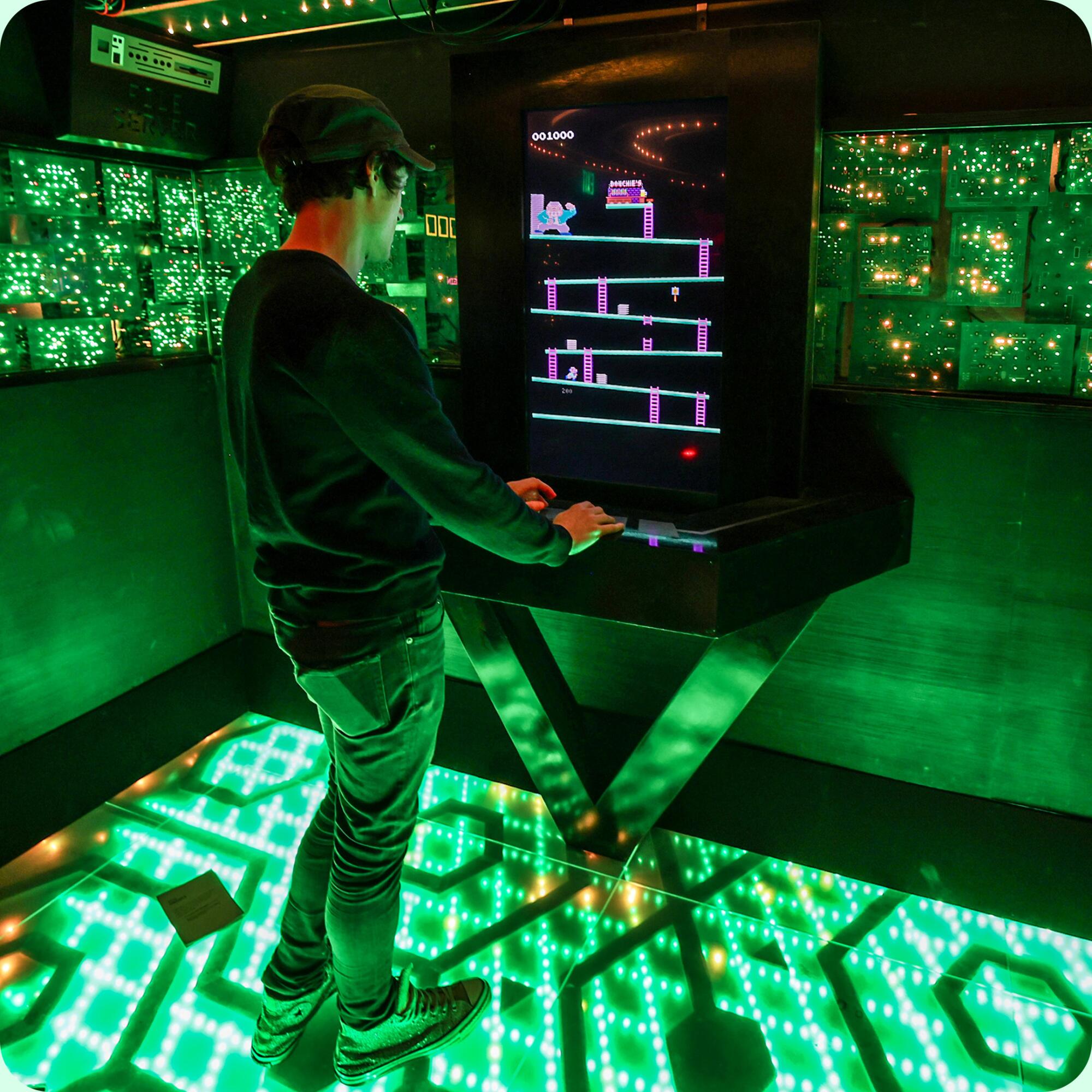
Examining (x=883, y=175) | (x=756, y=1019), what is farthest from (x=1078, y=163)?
(x=756, y=1019)

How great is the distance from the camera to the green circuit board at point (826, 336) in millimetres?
2186

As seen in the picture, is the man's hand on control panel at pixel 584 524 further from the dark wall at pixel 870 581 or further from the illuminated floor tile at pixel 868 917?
the illuminated floor tile at pixel 868 917

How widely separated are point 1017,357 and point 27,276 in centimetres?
260

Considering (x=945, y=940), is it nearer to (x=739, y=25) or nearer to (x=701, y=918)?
(x=701, y=918)

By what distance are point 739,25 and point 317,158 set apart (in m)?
1.23

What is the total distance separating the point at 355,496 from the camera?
1.46m

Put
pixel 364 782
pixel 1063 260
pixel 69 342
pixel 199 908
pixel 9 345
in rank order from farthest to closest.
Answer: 1. pixel 69 342
2. pixel 9 345
3. pixel 199 908
4. pixel 1063 260
5. pixel 364 782

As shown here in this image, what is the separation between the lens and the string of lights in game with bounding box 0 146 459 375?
8.11 feet

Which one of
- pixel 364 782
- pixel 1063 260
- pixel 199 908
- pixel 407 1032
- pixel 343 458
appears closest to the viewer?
pixel 343 458

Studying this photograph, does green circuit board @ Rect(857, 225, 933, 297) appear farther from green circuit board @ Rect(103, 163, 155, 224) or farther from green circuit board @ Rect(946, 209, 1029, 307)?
green circuit board @ Rect(103, 163, 155, 224)

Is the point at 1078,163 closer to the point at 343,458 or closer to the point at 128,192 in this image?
the point at 343,458

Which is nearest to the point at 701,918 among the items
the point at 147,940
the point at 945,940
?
the point at 945,940

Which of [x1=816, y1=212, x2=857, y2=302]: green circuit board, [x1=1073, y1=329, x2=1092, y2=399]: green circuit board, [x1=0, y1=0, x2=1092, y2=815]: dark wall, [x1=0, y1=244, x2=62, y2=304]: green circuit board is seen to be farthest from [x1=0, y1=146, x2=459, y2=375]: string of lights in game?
[x1=1073, y1=329, x2=1092, y2=399]: green circuit board

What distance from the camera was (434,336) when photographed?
271 cm
